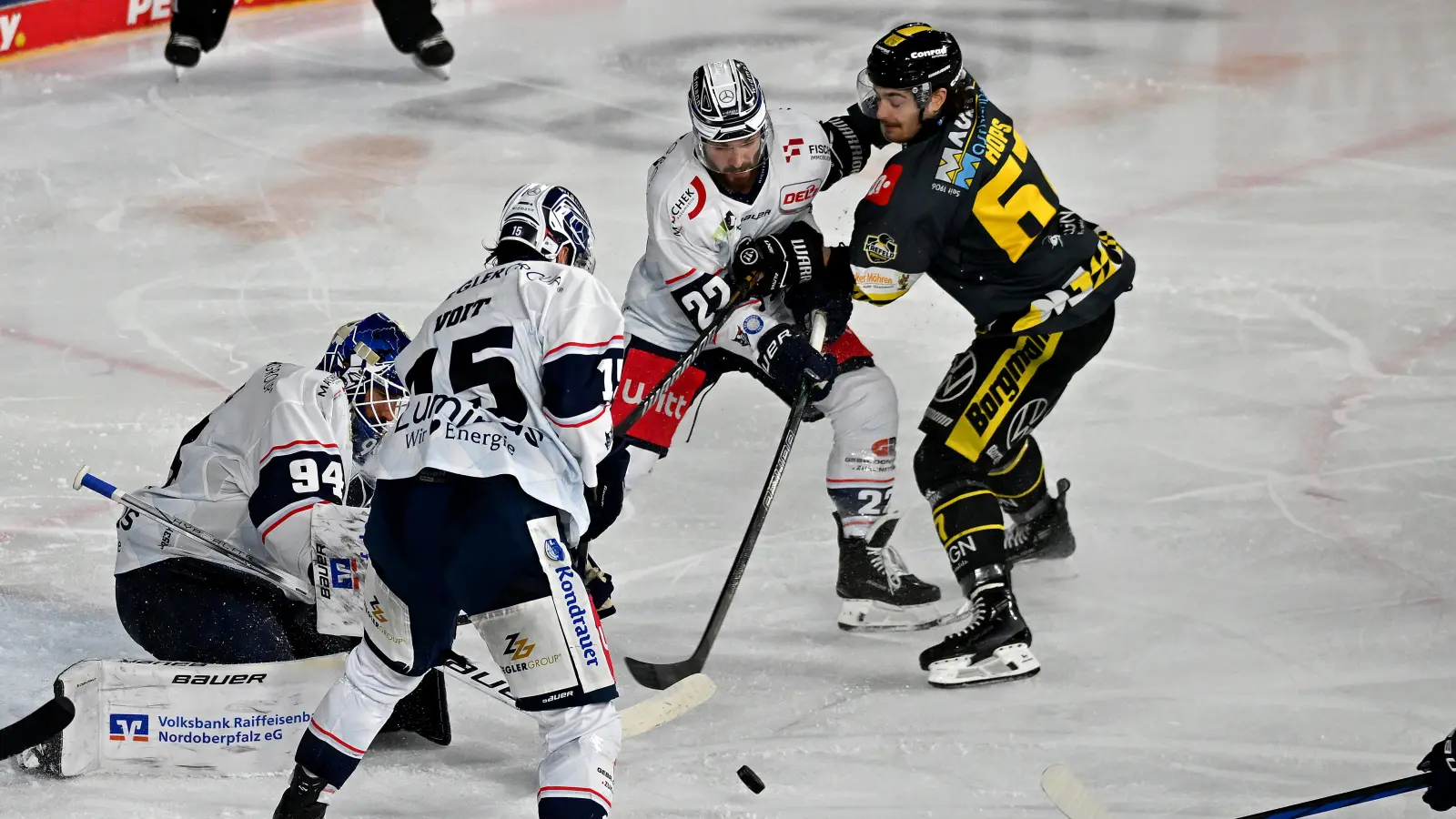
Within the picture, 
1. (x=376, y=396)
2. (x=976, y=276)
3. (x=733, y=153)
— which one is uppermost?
(x=733, y=153)

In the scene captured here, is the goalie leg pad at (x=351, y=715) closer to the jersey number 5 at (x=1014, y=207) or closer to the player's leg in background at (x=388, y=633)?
the player's leg in background at (x=388, y=633)

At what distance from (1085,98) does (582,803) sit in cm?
486

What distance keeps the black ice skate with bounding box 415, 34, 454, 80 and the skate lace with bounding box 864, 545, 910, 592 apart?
4.06 m

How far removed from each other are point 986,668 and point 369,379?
1340 mm

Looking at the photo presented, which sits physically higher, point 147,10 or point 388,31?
point 388,31

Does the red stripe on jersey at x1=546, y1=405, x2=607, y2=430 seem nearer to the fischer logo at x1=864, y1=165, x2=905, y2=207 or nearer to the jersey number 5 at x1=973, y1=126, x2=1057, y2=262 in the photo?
the fischer logo at x1=864, y1=165, x2=905, y2=207

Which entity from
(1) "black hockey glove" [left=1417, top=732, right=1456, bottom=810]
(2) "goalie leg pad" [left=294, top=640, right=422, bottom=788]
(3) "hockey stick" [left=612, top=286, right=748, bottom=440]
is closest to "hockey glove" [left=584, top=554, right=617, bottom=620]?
(3) "hockey stick" [left=612, top=286, right=748, bottom=440]

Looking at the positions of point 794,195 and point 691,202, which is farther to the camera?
point 794,195

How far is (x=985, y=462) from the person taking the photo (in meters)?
3.49

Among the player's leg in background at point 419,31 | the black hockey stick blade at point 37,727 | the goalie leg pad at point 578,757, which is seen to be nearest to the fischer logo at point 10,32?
the player's leg in background at point 419,31

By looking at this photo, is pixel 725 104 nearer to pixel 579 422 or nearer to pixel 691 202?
pixel 691 202

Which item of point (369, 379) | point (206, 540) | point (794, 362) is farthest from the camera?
point (794, 362)

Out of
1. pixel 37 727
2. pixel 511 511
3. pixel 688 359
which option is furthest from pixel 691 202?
pixel 37 727

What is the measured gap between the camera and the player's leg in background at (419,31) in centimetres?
701
